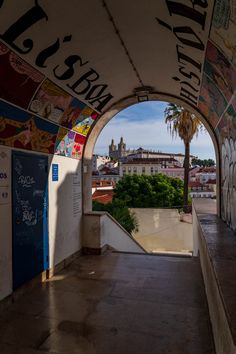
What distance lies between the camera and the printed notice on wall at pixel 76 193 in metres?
6.94

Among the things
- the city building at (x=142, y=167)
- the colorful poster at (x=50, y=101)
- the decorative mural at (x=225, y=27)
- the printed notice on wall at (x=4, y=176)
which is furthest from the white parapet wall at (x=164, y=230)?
the city building at (x=142, y=167)

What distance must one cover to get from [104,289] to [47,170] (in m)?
2.49

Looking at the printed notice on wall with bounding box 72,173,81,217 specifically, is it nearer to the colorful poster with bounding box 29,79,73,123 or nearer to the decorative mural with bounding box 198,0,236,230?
the colorful poster with bounding box 29,79,73,123

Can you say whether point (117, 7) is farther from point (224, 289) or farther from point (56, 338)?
point (56, 338)

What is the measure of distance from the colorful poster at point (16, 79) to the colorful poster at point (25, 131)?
15 centimetres

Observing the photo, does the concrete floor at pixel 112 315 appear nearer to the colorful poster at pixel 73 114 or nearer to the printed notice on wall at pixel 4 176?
the printed notice on wall at pixel 4 176

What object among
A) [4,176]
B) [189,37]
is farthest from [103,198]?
[189,37]

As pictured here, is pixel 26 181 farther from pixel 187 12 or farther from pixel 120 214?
pixel 120 214

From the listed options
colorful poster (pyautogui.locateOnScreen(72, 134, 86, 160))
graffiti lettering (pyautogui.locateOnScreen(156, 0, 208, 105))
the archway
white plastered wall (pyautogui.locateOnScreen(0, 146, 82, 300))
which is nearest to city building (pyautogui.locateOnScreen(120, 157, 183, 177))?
the archway

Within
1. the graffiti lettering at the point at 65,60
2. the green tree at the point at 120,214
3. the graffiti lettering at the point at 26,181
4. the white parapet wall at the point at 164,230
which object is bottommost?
the white parapet wall at the point at 164,230

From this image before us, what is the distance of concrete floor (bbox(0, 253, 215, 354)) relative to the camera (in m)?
3.43

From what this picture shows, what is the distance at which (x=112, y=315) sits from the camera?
416cm

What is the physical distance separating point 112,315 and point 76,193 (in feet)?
11.4

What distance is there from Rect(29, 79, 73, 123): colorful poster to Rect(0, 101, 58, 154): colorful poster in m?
0.15
